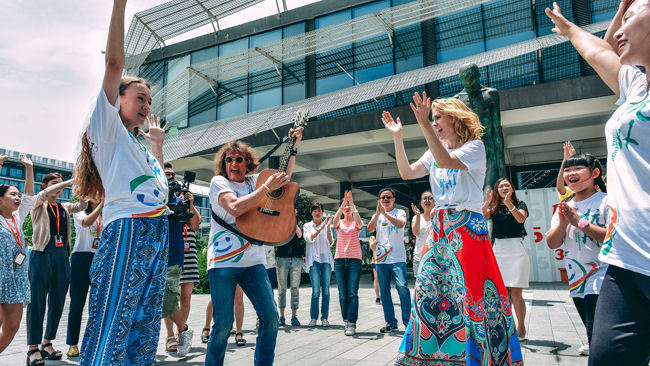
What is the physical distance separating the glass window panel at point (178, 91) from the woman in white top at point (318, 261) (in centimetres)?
1316

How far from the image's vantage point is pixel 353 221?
717 cm

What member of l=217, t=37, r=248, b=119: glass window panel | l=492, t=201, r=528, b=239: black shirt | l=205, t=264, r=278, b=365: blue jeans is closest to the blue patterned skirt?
l=205, t=264, r=278, b=365: blue jeans

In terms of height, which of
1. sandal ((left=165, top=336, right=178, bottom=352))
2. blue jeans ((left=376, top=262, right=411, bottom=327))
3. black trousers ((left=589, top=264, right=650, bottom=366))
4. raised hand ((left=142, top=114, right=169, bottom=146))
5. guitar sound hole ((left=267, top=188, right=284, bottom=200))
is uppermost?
raised hand ((left=142, top=114, right=169, bottom=146))

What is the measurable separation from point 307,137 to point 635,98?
13.5 m

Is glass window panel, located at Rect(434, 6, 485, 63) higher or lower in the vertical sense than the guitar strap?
higher

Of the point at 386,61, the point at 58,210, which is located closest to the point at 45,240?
the point at 58,210

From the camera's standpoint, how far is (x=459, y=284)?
253 cm

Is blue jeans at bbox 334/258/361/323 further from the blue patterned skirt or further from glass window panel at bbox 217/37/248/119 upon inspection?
glass window panel at bbox 217/37/248/119

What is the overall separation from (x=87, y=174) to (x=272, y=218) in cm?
138

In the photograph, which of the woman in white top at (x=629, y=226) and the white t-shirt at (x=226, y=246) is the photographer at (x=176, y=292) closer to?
the white t-shirt at (x=226, y=246)

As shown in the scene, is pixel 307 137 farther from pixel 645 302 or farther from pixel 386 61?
pixel 645 302

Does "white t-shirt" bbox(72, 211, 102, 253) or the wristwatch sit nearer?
the wristwatch

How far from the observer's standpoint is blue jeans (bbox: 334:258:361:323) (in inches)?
246

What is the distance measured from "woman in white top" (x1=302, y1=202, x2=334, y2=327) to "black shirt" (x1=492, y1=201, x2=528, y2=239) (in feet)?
9.58
